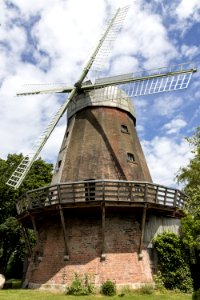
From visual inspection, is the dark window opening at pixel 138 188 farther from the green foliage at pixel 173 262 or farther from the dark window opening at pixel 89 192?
the green foliage at pixel 173 262

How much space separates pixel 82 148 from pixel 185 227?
7.08m

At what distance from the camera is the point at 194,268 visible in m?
18.5

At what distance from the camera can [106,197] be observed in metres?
15.4

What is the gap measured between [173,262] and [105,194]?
4.85 m

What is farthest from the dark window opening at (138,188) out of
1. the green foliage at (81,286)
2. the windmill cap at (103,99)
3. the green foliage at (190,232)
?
the windmill cap at (103,99)

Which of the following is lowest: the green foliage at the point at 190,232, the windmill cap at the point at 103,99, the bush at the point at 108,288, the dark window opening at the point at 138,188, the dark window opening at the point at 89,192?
the bush at the point at 108,288

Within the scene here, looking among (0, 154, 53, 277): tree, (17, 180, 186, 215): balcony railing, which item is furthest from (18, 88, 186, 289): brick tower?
(0, 154, 53, 277): tree

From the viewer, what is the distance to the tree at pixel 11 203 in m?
29.5

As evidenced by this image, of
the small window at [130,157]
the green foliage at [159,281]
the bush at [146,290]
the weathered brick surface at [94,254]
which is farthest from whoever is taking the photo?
the small window at [130,157]

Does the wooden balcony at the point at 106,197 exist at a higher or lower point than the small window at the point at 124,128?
lower

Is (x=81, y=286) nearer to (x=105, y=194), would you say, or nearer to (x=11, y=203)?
(x=105, y=194)

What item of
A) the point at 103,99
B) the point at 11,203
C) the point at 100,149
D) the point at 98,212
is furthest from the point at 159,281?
the point at 11,203

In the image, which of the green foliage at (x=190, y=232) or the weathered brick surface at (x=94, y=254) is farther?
the green foliage at (x=190, y=232)

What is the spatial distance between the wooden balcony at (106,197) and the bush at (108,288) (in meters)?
3.43
